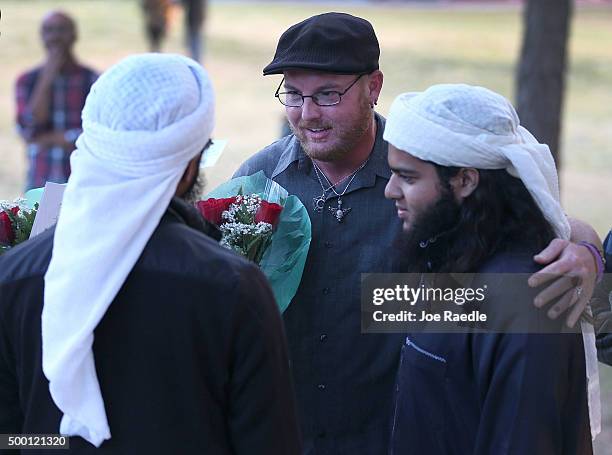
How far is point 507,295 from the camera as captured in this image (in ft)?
7.81

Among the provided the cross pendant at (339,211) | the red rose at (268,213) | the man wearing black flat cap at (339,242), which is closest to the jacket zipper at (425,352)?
the man wearing black flat cap at (339,242)

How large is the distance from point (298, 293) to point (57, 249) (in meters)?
1.37

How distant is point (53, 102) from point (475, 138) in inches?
275

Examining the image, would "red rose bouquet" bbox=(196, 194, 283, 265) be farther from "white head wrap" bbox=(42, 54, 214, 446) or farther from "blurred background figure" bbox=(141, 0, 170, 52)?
"blurred background figure" bbox=(141, 0, 170, 52)

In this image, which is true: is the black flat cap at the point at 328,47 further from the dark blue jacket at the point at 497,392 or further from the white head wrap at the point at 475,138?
the dark blue jacket at the point at 497,392

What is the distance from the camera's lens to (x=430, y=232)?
100 inches

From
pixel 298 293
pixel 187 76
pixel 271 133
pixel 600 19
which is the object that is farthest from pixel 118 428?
pixel 600 19

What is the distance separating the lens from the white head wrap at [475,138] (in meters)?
2.43

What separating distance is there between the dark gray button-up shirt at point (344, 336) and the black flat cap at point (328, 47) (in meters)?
0.38

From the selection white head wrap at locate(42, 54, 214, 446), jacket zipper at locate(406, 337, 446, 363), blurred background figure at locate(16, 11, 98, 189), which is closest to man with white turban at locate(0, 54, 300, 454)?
white head wrap at locate(42, 54, 214, 446)

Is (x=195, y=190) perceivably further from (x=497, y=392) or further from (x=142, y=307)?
(x=497, y=392)

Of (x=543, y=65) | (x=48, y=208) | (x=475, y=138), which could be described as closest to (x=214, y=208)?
(x=48, y=208)

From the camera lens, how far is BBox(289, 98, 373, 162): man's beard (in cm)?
323

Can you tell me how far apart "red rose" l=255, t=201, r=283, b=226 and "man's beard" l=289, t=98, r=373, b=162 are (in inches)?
15.7
